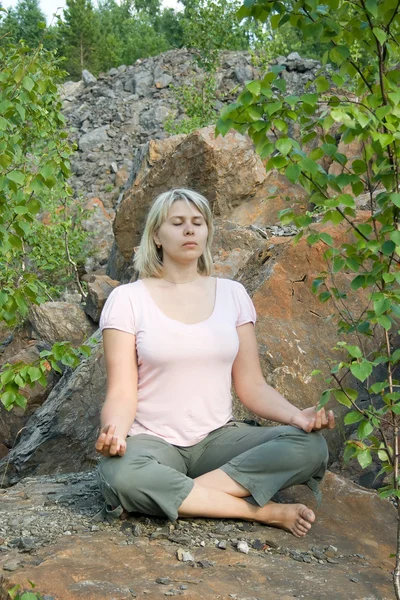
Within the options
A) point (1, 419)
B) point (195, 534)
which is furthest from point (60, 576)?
point (1, 419)

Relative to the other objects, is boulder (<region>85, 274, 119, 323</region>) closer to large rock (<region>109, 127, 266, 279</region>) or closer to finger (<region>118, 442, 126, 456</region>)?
large rock (<region>109, 127, 266, 279</region>)

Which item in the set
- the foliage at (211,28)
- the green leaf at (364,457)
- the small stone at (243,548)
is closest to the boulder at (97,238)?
the foliage at (211,28)

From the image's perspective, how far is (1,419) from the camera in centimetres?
763

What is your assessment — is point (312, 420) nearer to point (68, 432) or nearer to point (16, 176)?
point (16, 176)

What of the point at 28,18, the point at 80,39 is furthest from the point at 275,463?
the point at 28,18

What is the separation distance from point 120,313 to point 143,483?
880 mm

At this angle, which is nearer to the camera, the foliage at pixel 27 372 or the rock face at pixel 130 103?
the foliage at pixel 27 372

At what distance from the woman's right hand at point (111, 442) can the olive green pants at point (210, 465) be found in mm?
74

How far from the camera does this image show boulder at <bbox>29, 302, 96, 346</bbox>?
31.2 ft

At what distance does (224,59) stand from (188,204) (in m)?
25.1

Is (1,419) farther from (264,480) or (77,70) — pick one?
(77,70)

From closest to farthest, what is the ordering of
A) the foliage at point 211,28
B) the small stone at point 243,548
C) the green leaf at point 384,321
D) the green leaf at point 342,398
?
the green leaf at point 384,321 < the green leaf at point 342,398 < the small stone at point 243,548 < the foliage at point 211,28

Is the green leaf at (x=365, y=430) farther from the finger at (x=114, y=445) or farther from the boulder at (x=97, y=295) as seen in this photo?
the boulder at (x=97, y=295)

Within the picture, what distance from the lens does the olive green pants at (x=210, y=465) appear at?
12.1ft
